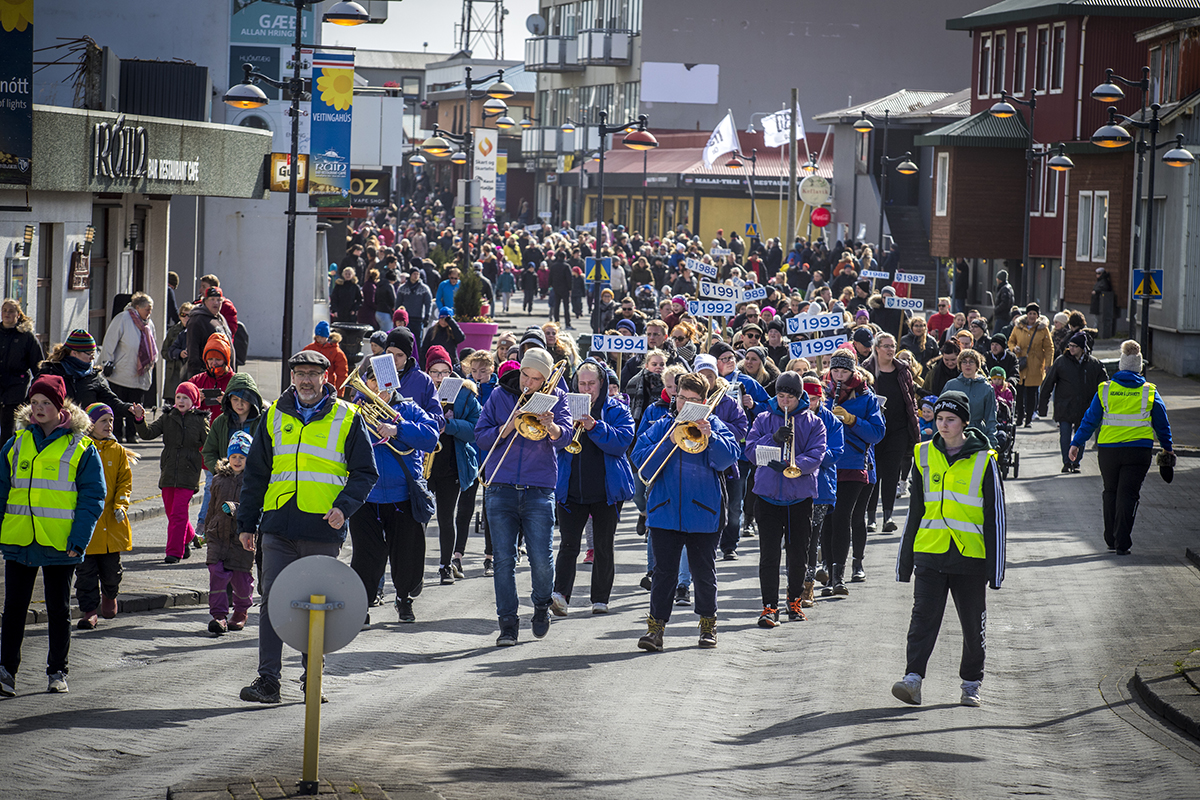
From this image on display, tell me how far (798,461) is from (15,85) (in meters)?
10.8

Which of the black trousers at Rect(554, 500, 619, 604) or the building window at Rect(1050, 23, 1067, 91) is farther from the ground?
the building window at Rect(1050, 23, 1067, 91)

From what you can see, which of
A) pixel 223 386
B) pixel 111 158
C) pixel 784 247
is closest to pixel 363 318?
pixel 111 158

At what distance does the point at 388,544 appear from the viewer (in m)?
11.1

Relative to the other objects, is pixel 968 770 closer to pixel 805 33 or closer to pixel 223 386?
pixel 223 386

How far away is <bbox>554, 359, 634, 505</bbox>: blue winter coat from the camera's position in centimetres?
1109

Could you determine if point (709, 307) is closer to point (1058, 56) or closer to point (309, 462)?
point (309, 462)

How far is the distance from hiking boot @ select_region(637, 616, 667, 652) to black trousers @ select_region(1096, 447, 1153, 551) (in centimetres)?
616

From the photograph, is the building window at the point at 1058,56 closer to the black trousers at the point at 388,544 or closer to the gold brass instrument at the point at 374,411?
the black trousers at the point at 388,544

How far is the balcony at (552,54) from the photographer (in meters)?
82.8

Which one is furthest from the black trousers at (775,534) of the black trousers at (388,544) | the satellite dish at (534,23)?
the satellite dish at (534,23)

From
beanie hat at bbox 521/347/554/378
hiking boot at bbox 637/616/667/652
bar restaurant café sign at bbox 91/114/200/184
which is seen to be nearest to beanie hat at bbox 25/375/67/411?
beanie hat at bbox 521/347/554/378

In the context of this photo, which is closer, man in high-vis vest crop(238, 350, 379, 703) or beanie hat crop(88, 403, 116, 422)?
man in high-vis vest crop(238, 350, 379, 703)

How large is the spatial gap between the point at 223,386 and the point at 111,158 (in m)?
7.54

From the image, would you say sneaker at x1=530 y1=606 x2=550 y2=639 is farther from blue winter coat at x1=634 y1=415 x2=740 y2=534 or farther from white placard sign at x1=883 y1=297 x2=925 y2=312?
white placard sign at x1=883 y1=297 x2=925 y2=312
